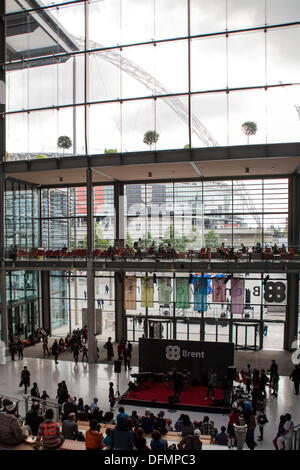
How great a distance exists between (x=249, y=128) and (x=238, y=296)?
26.7ft

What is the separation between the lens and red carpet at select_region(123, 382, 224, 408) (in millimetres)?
14101

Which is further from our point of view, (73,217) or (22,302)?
(73,217)

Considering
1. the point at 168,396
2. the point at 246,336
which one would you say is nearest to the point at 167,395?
the point at 168,396

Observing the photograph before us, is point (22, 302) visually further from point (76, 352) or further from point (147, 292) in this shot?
point (147, 292)

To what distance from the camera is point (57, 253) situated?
21.1 meters

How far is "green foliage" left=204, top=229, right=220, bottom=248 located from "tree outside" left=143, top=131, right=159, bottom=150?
6.14 meters

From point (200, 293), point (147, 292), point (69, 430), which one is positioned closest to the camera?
point (69, 430)

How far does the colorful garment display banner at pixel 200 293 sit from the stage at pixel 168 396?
5.30m

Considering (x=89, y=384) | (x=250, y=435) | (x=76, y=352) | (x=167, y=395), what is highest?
(x=250, y=435)

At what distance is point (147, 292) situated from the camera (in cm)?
2030

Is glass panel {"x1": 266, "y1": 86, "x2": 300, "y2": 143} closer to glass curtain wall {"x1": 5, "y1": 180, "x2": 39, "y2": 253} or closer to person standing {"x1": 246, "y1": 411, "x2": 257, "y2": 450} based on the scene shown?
person standing {"x1": 246, "y1": 411, "x2": 257, "y2": 450}

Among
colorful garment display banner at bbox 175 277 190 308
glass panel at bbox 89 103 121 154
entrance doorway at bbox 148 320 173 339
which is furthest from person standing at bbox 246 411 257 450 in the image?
glass panel at bbox 89 103 121 154
